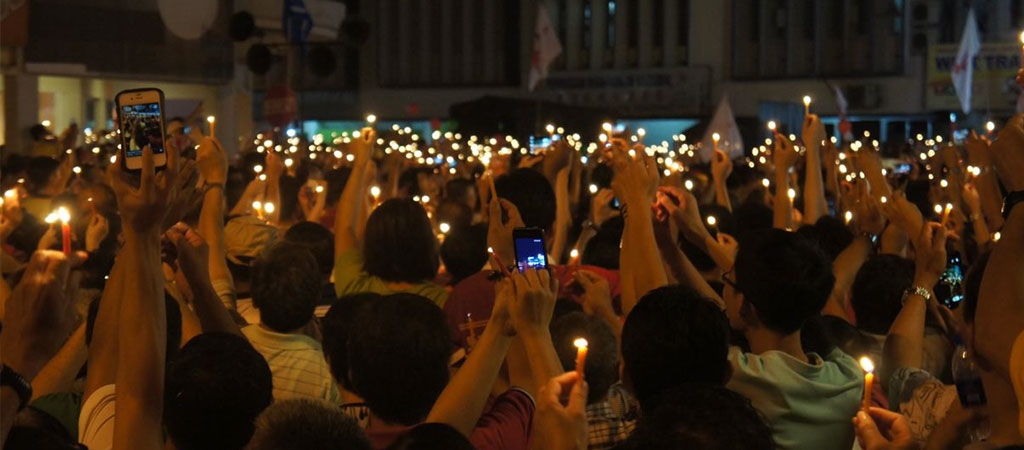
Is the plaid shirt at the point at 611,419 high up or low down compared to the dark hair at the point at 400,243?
down

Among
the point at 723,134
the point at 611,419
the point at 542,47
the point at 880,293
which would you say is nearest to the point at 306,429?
the point at 611,419

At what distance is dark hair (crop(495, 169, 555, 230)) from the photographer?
20.5ft

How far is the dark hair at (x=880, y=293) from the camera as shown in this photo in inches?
210

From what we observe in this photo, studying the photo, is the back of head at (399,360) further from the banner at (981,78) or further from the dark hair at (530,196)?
the banner at (981,78)

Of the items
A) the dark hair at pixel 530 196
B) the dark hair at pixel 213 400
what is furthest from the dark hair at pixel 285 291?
the dark hair at pixel 530 196

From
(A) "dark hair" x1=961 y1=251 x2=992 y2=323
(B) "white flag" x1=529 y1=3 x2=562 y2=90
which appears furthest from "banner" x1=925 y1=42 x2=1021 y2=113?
(A) "dark hair" x1=961 y1=251 x2=992 y2=323

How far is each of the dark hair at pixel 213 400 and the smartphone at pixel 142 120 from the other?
1.04 meters

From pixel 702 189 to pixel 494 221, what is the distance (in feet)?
24.4

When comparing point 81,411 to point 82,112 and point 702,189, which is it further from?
point 82,112

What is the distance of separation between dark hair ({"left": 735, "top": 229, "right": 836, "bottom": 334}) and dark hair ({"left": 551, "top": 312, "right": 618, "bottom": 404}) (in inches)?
17.1

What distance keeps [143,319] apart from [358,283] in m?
2.38

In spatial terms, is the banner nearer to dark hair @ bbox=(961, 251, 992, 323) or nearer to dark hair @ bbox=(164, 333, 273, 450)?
dark hair @ bbox=(961, 251, 992, 323)

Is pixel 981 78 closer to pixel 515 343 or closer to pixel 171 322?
pixel 515 343

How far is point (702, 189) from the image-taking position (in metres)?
12.3
